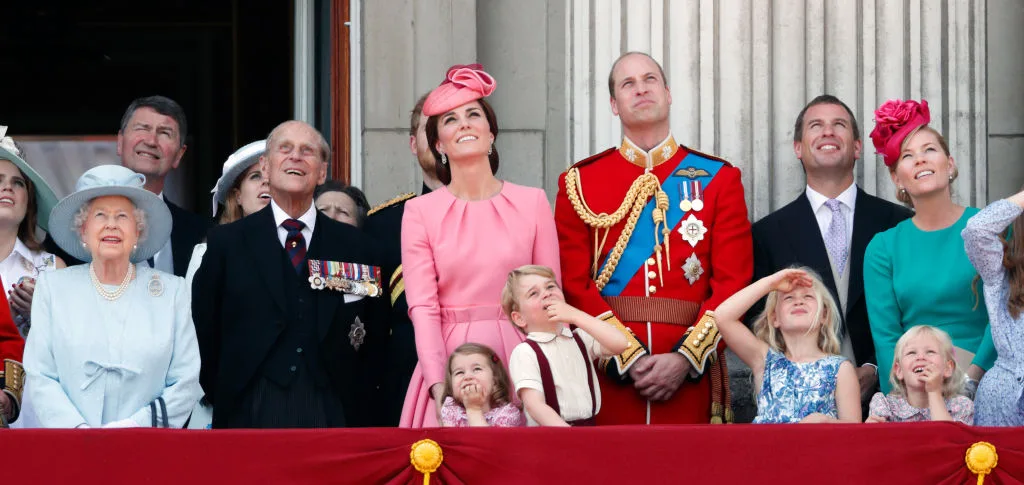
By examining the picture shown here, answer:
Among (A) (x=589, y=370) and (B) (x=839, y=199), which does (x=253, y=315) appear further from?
(B) (x=839, y=199)

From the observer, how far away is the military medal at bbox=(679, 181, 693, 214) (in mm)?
6348

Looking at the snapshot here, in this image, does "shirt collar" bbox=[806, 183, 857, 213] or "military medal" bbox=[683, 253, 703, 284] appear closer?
"military medal" bbox=[683, 253, 703, 284]

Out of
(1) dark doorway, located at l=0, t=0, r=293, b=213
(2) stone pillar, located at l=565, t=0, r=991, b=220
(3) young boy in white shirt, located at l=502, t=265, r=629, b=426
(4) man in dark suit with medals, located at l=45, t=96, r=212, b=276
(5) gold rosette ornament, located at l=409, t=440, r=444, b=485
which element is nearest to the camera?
(5) gold rosette ornament, located at l=409, t=440, r=444, b=485

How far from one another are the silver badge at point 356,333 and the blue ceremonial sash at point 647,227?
A: 2.78 ft

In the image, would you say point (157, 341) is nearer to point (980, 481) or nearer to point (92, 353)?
point (92, 353)

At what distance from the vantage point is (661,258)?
247 inches

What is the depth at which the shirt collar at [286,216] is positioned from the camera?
618 cm

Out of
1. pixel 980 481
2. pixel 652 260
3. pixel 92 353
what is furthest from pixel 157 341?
pixel 980 481

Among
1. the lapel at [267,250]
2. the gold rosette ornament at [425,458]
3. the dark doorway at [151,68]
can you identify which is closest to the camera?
the gold rosette ornament at [425,458]

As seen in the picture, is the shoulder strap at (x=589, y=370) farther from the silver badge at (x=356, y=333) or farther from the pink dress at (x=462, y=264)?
the silver badge at (x=356, y=333)

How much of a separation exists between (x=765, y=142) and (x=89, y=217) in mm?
3091

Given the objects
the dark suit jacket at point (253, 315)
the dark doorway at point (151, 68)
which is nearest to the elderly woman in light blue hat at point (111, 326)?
the dark suit jacket at point (253, 315)

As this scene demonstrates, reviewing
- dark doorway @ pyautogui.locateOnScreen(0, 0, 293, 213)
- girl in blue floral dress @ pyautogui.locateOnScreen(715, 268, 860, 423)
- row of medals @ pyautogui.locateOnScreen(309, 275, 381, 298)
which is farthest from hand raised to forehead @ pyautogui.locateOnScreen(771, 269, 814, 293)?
Result: dark doorway @ pyautogui.locateOnScreen(0, 0, 293, 213)

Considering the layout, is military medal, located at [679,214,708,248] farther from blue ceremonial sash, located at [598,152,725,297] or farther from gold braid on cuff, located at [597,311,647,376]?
gold braid on cuff, located at [597,311,647,376]
